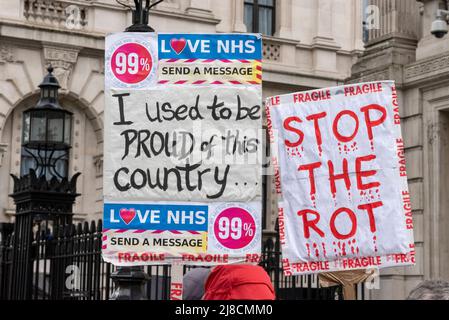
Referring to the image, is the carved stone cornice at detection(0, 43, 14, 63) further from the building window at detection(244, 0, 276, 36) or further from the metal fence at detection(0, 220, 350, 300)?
the metal fence at detection(0, 220, 350, 300)

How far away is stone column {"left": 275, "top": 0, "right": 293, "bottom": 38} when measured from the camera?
2674 centimetres

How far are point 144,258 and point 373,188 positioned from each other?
148cm

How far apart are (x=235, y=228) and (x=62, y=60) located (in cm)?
1671

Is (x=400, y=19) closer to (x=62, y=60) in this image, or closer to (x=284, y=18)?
(x=62, y=60)

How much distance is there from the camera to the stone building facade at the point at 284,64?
41.9 feet

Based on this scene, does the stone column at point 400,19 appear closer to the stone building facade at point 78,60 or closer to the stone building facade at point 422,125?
the stone building facade at point 422,125

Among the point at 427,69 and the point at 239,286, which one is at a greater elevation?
the point at 427,69

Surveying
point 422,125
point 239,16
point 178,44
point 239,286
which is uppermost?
point 239,16

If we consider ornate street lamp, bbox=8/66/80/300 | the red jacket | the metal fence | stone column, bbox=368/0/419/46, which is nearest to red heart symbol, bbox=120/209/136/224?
the red jacket

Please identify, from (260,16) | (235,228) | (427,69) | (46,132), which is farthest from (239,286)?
(260,16)

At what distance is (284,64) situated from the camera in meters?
26.4

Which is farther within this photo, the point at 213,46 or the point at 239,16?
the point at 239,16
